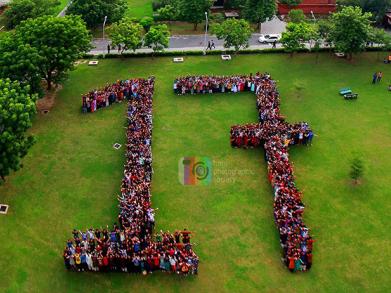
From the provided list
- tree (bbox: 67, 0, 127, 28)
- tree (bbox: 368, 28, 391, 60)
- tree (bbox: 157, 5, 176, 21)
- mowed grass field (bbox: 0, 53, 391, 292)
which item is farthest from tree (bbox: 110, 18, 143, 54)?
tree (bbox: 368, 28, 391, 60)

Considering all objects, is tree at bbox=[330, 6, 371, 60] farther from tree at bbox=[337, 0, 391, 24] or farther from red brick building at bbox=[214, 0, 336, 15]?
red brick building at bbox=[214, 0, 336, 15]

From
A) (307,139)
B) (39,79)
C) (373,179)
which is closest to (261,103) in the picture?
(307,139)

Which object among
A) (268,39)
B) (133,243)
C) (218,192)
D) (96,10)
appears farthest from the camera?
(268,39)

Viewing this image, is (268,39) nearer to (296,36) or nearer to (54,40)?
(296,36)

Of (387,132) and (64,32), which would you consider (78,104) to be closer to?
(64,32)

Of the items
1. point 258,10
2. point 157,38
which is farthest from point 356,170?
point 258,10

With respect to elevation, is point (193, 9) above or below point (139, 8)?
above
